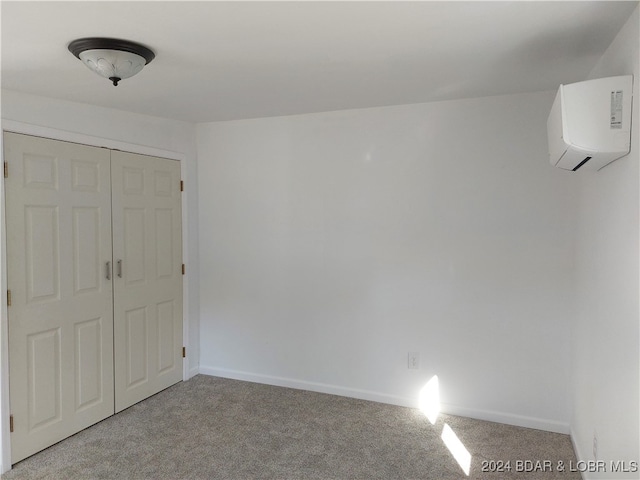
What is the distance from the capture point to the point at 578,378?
2.68 meters

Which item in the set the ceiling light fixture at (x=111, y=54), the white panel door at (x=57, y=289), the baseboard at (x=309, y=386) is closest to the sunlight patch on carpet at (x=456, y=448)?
→ the baseboard at (x=309, y=386)

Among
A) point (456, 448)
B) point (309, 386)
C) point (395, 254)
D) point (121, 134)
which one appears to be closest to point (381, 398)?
point (309, 386)

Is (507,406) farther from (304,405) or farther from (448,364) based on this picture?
(304,405)

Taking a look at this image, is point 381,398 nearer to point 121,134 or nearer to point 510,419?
point 510,419

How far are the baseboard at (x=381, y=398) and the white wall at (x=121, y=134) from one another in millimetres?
457

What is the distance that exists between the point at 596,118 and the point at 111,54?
81.1 inches

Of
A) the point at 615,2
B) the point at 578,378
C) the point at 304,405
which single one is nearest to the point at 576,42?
the point at 615,2

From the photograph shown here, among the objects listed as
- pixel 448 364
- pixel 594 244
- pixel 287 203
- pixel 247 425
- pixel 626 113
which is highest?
pixel 626 113

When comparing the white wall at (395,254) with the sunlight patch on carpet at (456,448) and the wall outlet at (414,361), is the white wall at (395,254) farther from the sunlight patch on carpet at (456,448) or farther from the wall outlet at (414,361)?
the sunlight patch on carpet at (456,448)

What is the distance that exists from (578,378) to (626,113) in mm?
1650

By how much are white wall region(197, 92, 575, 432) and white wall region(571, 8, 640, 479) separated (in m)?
0.34

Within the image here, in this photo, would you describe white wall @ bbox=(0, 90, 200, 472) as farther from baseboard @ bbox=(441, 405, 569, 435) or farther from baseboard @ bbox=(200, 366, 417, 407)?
baseboard @ bbox=(441, 405, 569, 435)

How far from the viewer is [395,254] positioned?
3.40 meters

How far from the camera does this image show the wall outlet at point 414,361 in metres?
3.37
